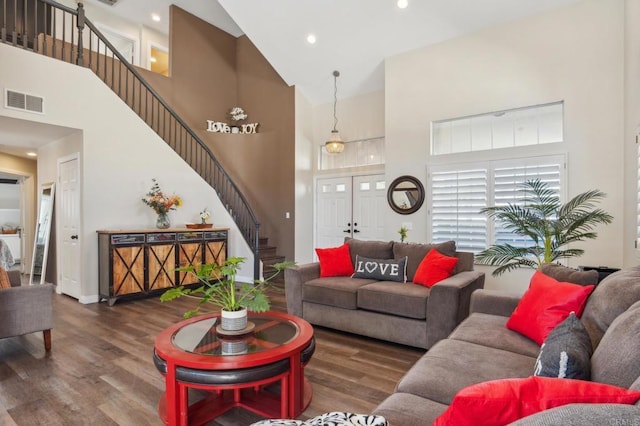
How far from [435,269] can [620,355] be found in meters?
2.47

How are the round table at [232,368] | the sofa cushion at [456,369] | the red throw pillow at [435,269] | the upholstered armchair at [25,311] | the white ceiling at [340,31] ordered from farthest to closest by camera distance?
the white ceiling at [340,31], the red throw pillow at [435,269], the upholstered armchair at [25,311], the round table at [232,368], the sofa cushion at [456,369]

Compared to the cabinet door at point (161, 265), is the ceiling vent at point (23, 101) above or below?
above

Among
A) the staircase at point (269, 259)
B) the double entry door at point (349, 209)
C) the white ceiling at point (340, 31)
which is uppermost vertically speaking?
the white ceiling at point (340, 31)

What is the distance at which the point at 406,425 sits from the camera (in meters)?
1.29

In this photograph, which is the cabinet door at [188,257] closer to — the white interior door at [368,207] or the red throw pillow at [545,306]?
the white interior door at [368,207]

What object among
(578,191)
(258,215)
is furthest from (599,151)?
(258,215)

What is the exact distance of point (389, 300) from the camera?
3.43 m

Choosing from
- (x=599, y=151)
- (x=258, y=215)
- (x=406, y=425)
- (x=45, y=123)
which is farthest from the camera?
(x=258, y=215)

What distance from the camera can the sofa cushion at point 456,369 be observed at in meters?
1.57

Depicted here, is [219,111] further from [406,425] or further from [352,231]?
[406,425]

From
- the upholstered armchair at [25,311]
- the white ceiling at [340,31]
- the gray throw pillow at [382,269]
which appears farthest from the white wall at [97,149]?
the gray throw pillow at [382,269]

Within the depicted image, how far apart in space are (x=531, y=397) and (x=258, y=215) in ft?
23.7

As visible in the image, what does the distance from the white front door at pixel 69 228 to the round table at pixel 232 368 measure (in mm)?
3745

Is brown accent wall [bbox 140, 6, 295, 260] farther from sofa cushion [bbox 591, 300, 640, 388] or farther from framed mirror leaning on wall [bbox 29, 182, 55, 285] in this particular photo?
sofa cushion [bbox 591, 300, 640, 388]
